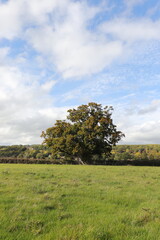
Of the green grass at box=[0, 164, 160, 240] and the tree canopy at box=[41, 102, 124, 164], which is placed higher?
the tree canopy at box=[41, 102, 124, 164]

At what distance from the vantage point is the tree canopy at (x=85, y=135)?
47.5 metres

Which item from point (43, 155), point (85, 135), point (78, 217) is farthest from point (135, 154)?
point (78, 217)

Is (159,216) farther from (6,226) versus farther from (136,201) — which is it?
(6,226)

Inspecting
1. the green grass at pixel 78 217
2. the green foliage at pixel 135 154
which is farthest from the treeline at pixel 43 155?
the green grass at pixel 78 217

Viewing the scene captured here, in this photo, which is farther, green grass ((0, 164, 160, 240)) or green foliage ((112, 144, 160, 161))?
green foliage ((112, 144, 160, 161))

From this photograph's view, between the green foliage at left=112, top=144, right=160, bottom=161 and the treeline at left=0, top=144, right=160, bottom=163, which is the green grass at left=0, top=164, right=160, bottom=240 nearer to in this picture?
the treeline at left=0, top=144, right=160, bottom=163

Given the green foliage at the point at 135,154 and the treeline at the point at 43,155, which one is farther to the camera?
the green foliage at the point at 135,154

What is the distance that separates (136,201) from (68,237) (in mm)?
5176

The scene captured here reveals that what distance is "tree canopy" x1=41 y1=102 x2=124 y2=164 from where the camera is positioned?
1871 inches

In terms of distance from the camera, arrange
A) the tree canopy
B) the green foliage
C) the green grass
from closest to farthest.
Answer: the green grass
the tree canopy
the green foliage

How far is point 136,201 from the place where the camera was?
9453mm

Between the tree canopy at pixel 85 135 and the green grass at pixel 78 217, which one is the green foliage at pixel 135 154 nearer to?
the tree canopy at pixel 85 135

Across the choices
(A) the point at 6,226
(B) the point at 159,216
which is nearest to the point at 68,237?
(A) the point at 6,226

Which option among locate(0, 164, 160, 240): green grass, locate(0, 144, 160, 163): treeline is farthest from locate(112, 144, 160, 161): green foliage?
locate(0, 164, 160, 240): green grass
